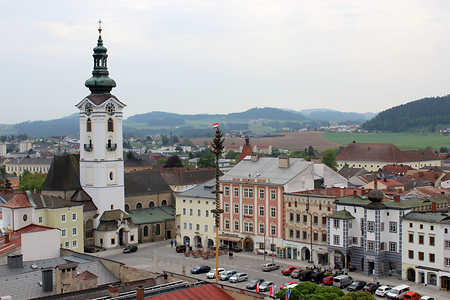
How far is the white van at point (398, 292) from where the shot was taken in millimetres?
48631

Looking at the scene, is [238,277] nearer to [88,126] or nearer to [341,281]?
[341,281]

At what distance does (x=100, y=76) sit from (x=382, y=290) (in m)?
47.4

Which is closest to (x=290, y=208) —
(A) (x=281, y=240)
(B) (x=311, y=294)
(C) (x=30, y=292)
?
(A) (x=281, y=240)

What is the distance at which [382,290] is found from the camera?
164ft

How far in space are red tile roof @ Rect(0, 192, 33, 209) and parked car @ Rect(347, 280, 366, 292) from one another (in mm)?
33789

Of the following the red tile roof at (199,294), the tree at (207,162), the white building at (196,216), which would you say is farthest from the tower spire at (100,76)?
the tree at (207,162)

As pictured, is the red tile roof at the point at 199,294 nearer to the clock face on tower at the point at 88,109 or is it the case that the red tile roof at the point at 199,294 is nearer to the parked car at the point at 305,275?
the parked car at the point at 305,275

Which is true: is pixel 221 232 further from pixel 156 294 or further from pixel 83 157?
pixel 156 294

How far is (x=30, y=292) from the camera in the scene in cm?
3700

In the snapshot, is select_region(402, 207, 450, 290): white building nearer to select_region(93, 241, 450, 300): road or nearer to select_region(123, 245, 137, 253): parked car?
select_region(93, 241, 450, 300): road

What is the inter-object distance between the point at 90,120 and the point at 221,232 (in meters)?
23.3

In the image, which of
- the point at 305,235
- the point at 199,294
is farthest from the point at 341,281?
the point at 199,294

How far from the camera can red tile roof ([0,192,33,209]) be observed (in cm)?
5979

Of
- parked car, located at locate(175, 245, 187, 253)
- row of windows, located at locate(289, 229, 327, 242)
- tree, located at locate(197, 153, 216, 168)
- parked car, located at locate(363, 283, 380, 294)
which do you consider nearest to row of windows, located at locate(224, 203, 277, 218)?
row of windows, located at locate(289, 229, 327, 242)
